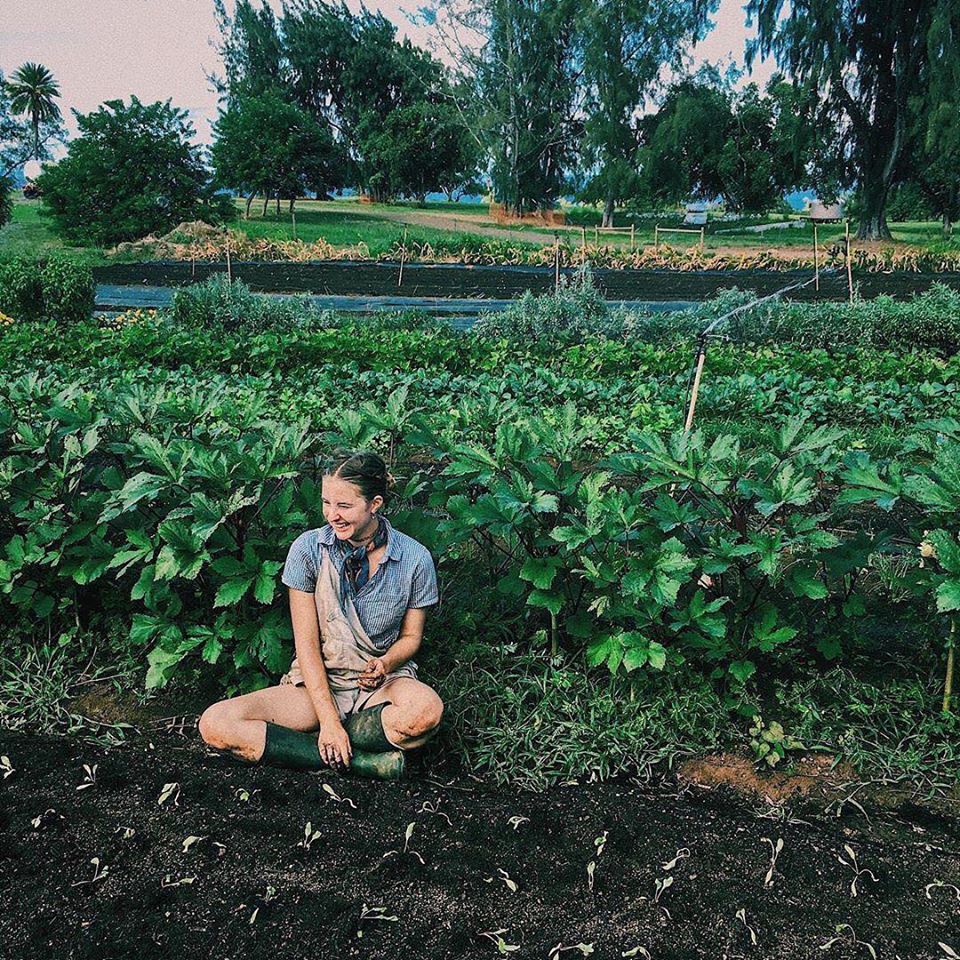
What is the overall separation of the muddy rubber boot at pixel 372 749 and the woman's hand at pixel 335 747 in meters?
0.03

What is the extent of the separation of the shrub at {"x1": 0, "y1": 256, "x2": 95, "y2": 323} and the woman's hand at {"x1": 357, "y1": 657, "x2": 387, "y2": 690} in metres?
10.1

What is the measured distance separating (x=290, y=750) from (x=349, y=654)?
0.30 meters

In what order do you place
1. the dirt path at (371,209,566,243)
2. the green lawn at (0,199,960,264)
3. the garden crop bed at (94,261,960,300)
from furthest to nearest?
the dirt path at (371,209,566,243)
the green lawn at (0,199,960,264)
the garden crop bed at (94,261,960,300)

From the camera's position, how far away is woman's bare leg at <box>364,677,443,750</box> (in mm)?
2400

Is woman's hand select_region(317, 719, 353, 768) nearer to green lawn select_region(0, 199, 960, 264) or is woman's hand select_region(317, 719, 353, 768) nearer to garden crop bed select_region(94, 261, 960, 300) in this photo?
garden crop bed select_region(94, 261, 960, 300)

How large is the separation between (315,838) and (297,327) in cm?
939

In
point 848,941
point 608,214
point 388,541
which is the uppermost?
point 608,214

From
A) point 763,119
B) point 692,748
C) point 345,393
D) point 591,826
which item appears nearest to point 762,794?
point 692,748

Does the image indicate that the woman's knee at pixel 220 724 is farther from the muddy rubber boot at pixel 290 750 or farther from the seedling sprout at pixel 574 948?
the seedling sprout at pixel 574 948

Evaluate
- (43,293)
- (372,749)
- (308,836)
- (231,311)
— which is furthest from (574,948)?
(43,293)

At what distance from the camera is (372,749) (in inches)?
96.7

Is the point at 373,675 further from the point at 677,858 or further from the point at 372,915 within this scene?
the point at 677,858

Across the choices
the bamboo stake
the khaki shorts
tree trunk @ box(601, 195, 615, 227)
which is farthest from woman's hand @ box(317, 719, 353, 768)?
tree trunk @ box(601, 195, 615, 227)

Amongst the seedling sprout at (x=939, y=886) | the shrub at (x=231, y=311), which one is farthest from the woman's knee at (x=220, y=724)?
the shrub at (x=231, y=311)
